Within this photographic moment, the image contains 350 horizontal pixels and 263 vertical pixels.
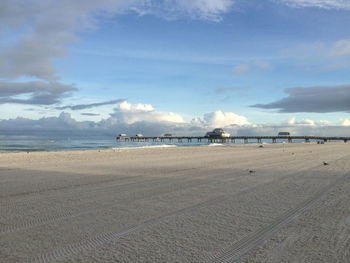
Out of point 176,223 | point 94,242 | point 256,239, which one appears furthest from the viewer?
point 176,223

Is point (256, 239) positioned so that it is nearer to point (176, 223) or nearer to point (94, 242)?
point (176, 223)

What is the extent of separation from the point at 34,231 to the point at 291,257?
3.68 meters

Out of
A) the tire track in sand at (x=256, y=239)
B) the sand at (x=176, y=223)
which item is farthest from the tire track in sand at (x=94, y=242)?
the tire track in sand at (x=256, y=239)

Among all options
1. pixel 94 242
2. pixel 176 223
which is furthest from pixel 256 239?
pixel 94 242

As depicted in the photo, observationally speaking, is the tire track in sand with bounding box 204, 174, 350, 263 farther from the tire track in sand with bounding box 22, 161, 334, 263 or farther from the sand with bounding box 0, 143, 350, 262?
the tire track in sand with bounding box 22, 161, 334, 263

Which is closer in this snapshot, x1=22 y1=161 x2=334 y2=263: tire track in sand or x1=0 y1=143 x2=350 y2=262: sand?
x1=22 y1=161 x2=334 y2=263: tire track in sand

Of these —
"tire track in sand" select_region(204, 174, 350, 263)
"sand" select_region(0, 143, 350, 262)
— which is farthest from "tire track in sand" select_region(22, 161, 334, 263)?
"tire track in sand" select_region(204, 174, 350, 263)

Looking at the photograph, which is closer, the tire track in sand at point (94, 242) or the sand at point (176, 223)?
the tire track in sand at point (94, 242)

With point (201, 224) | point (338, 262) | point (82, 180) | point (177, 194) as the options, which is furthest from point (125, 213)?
point (82, 180)

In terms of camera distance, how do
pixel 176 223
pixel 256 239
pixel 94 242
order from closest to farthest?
pixel 94 242
pixel 256 239
pixel 176 223

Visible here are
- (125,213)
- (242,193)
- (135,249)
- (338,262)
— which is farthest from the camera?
(242,193)

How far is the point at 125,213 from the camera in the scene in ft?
18.6

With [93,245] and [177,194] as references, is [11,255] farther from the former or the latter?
[177,194]

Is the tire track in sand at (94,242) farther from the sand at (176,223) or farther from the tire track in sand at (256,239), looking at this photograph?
the tire track in sand at (256,239)
